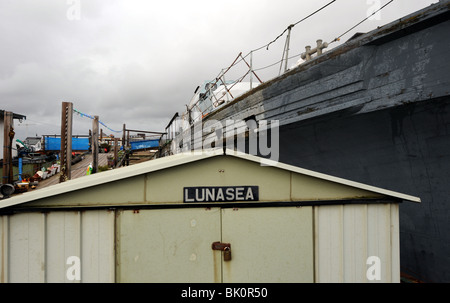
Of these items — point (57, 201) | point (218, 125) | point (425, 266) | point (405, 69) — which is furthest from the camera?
point (218, 125)

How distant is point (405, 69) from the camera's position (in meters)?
4.36

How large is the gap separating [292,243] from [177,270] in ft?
5.89

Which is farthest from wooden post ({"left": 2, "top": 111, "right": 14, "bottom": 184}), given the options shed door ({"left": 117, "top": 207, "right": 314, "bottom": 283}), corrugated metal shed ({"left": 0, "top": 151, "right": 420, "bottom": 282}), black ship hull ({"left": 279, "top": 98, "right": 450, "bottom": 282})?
black ship hull ({"left": 279, "top": 98, "right": 450, "bottom": 282})

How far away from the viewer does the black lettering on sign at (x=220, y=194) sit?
3531 millimetres

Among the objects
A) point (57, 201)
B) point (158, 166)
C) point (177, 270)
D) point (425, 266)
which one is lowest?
point (425, 266)

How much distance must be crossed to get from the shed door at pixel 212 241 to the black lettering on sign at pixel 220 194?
15cm

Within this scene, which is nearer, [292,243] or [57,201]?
[57,201]

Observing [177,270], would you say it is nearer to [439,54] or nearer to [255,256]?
[255,256]

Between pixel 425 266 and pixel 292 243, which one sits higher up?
pixel 292 243

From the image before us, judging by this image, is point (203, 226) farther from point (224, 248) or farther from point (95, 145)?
point (95, 145)

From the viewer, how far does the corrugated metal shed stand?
3346mm

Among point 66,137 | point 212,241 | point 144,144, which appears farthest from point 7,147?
point 144,144
